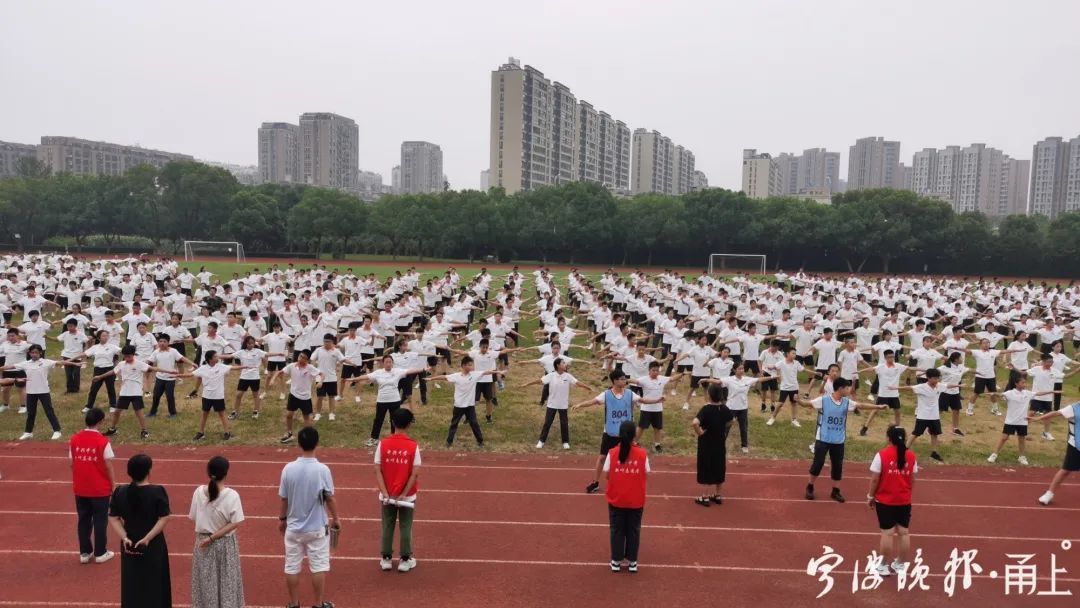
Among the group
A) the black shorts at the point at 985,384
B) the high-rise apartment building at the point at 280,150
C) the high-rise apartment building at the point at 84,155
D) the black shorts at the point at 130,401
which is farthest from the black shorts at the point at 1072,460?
the high-rise apartment building at the point at 280,150

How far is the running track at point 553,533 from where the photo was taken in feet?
22.5

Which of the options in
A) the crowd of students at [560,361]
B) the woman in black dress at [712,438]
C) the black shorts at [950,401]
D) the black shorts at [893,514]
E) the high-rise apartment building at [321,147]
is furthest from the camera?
the high-rise apartment building at [321,147]

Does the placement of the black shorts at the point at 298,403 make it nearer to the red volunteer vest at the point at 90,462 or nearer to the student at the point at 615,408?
the red volunteer vest at the point at 90,462

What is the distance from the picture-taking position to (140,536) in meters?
5.34

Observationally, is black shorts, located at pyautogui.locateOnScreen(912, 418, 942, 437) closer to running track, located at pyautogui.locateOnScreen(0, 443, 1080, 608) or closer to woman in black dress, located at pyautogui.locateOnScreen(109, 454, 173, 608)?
running track, located at pyautogui.locateOnScreen(0, 443, 1080, 608)

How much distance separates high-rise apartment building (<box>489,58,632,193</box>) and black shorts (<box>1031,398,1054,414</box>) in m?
89.8

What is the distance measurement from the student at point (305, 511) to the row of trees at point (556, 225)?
54.2 metres

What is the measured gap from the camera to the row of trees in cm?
5672

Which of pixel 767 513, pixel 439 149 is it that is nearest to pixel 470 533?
pixel 767 513

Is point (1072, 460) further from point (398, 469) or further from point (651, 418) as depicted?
point (398, 469)

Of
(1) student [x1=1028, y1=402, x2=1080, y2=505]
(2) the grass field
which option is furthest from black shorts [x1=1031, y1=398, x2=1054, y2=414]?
(1) student [x1=1028, y1=402, x2=1080, y2=505]

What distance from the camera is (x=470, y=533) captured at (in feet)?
26.8

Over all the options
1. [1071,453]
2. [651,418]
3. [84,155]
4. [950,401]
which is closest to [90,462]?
[651,418]

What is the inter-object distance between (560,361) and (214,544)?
6032 millimetres
